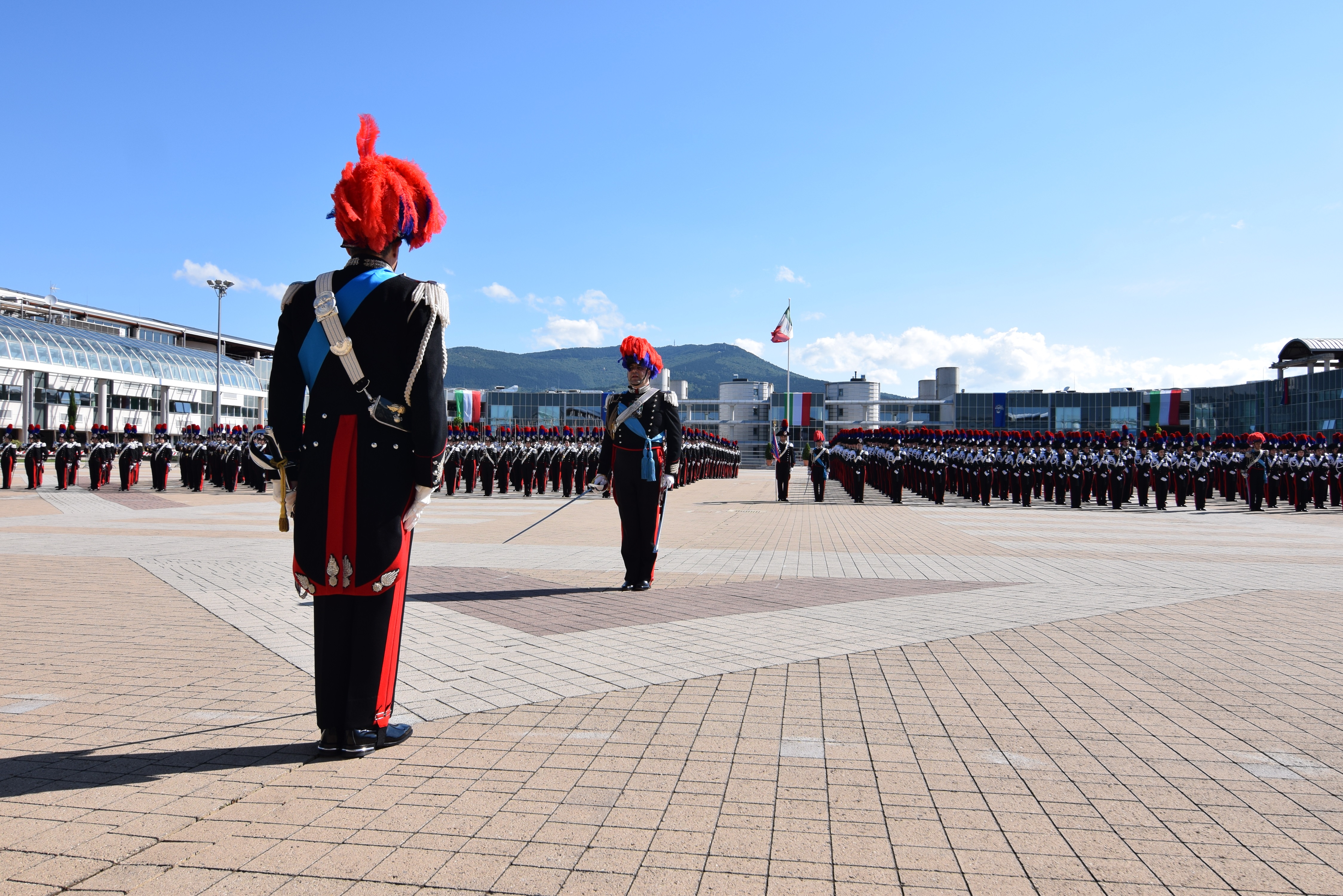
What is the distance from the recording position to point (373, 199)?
3.82 meters

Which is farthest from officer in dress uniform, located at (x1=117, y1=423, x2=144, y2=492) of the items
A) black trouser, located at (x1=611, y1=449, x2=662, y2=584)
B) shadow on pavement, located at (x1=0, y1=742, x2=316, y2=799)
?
shadow on pavement, located at (x1=0, y1=742, x2=316, y2=799)

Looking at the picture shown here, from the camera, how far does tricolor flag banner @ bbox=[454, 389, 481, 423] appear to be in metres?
89.6

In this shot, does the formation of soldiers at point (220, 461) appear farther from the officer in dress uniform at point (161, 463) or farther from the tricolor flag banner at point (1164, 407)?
the tricolor flag banner at point (1164, 407)

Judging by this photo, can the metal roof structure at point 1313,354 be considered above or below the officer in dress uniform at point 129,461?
above

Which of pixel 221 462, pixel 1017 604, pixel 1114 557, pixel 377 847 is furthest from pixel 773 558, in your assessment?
pixel 221 462

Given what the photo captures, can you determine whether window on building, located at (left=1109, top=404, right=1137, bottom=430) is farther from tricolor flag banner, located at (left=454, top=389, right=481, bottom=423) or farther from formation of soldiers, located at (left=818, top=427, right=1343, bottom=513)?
formation of soldiers, located at (left=818, top=427, right=1343, bottom=513)

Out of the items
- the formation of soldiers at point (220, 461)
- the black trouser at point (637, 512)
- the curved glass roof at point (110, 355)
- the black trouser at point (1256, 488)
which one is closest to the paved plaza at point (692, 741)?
the black trouser at point (637, 512)

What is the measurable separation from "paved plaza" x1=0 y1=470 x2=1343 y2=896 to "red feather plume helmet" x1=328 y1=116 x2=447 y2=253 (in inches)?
87.4

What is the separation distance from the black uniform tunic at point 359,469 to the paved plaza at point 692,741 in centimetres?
38

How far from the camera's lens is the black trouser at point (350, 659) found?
3.66 meters

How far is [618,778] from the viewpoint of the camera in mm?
3402

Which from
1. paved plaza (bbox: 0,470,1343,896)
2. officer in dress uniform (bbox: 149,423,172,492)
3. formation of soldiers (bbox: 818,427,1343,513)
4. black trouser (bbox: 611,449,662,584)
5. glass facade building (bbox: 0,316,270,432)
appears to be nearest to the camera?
paved plaza (bbox: 0,470,1343,896)

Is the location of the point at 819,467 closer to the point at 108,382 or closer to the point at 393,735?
the point at 393,735

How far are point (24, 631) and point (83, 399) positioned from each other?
246 feet
